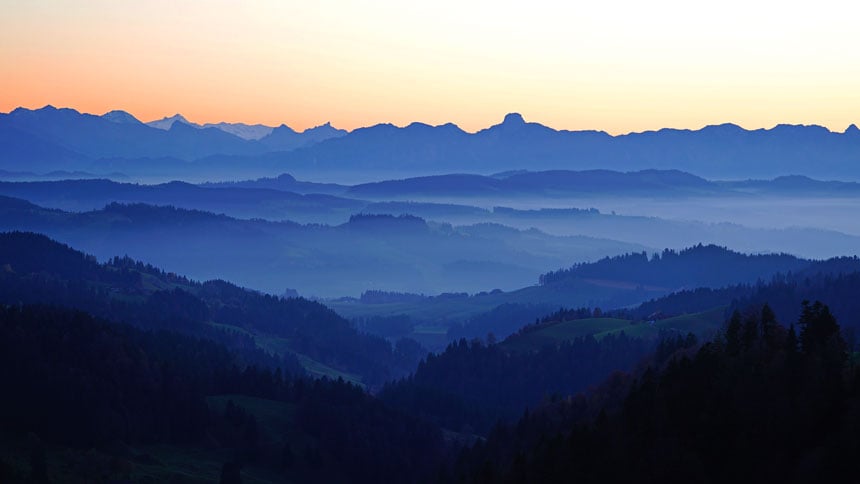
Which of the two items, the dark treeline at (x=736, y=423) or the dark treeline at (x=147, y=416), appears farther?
the dark treeline at (x=147, y=416)

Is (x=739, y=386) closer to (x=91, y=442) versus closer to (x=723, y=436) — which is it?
(x=723, y=436)

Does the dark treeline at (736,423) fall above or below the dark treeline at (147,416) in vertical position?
above

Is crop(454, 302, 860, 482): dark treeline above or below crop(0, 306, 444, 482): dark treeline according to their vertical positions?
above

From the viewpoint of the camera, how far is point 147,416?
175m

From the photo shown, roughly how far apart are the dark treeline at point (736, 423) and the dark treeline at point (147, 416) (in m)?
63.8

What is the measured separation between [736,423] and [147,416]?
11164cm

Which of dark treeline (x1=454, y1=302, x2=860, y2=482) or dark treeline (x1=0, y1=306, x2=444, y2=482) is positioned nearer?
dark treeline (x1=454, y1=302, x2=860, y2=482)

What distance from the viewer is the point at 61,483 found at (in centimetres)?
13112

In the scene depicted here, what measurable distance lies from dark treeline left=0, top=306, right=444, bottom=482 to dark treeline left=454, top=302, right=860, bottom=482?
6385 cm

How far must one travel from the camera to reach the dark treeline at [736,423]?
82.9m

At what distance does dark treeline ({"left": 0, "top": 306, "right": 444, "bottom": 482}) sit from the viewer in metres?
161

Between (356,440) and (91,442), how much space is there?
44.3 metres

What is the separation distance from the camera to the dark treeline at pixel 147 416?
16125 cm

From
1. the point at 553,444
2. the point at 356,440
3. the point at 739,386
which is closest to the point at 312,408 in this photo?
the point at 356,440
